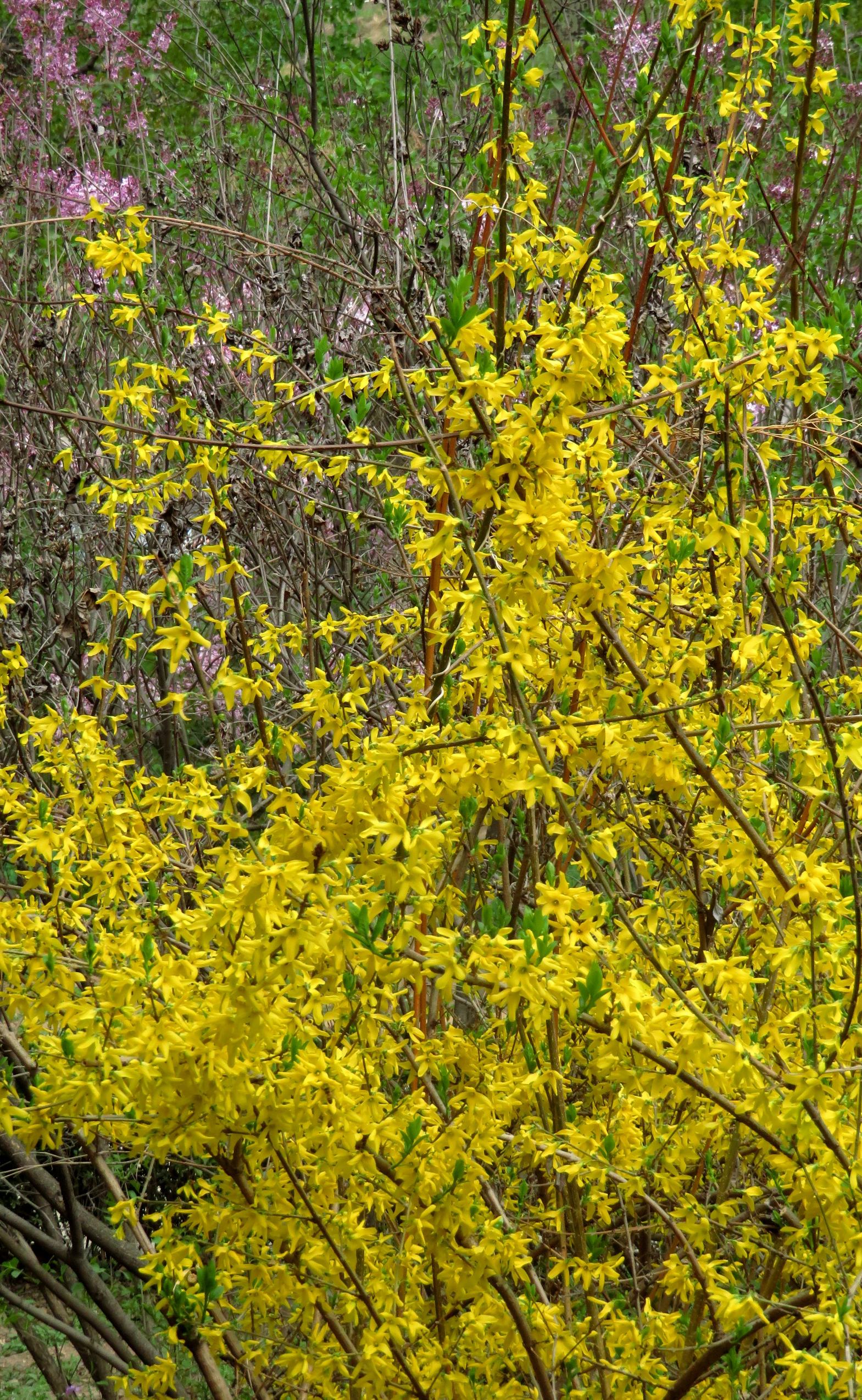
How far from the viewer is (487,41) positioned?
279 cm

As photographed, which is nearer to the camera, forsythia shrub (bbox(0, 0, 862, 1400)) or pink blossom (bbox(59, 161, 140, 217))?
forsythia shrub (bbox(0, 0, 862, 1400))

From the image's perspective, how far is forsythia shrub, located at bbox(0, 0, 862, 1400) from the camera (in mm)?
1958

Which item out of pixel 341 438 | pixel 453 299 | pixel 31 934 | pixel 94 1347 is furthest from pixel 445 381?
pixel 341 438

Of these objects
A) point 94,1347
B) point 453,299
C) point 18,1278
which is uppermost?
point 453,299

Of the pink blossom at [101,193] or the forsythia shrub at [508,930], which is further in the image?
the pink blossom at [101,193]

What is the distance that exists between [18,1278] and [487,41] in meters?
4.41

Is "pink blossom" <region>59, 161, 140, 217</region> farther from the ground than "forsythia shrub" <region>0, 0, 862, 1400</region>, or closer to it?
farther from the ground

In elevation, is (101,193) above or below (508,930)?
above

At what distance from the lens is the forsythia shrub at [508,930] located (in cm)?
196

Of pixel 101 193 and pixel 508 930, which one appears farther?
pixel 101 193

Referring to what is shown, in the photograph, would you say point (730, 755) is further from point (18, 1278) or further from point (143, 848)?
point (18, 1278)

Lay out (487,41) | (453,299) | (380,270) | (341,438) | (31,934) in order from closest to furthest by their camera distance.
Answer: (453,299), (31,934), (487,41), (380,270), (341,438)

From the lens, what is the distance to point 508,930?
6.52 feet

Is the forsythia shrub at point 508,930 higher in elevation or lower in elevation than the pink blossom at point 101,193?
lower
